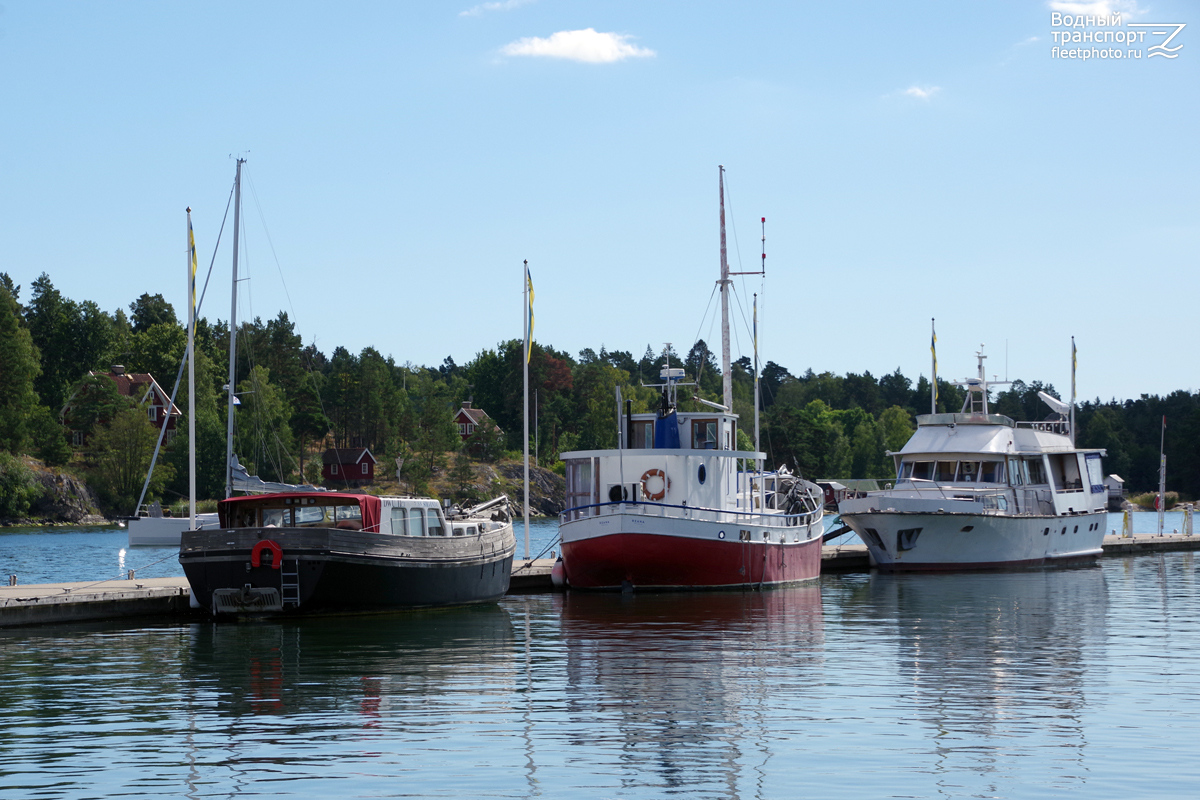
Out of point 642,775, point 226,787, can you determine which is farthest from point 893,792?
point 226,787

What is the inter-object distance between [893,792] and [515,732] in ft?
17.0

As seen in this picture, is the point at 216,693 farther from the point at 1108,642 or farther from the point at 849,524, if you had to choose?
the point at 849,524

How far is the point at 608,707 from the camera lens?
17578mm

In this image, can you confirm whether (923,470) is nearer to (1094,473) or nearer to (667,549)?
(1094,473)

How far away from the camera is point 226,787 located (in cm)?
1298

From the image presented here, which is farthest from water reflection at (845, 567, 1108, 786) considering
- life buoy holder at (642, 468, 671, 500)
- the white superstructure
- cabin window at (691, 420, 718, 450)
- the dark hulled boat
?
the dark hulled boat

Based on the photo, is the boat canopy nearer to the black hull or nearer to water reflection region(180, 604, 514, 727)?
the black hull

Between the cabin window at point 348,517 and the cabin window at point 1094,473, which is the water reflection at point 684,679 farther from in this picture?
the cabin window at point 1094,473

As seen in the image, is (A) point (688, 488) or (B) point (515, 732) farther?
(A) point (688, 488)

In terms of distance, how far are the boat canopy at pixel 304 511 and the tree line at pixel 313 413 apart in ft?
153

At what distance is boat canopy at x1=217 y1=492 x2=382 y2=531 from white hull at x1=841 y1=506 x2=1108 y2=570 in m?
23.0

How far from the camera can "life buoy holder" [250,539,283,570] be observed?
2719cm

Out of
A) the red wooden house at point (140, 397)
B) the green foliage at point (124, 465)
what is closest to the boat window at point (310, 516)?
the green foliage at point (124, 465)

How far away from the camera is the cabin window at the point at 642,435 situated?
124ft
